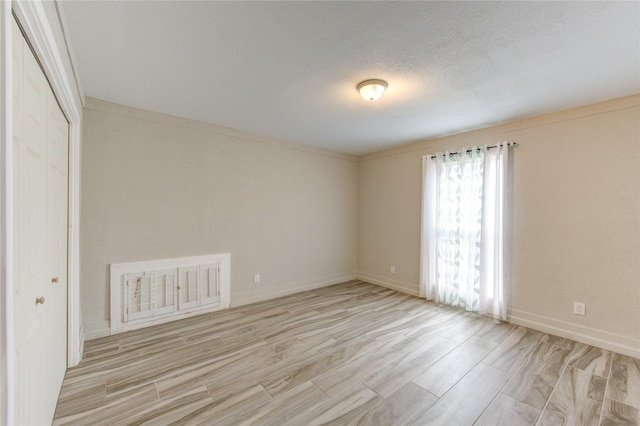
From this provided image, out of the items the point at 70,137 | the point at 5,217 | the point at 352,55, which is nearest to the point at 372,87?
the point at 352,55

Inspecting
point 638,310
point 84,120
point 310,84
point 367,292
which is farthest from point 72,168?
point 638,310

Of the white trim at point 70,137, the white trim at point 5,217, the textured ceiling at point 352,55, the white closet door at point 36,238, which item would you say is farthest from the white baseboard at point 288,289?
the white trim at point 5,217

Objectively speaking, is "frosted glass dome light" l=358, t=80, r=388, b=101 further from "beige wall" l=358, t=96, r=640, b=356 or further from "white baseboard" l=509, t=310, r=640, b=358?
"white baseboard" l=509, t=310, r=640, b=358

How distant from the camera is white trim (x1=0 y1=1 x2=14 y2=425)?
803 millimetres

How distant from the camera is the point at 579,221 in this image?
2793 millimetres

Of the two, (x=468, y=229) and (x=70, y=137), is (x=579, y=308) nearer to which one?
(x=468, y=229)

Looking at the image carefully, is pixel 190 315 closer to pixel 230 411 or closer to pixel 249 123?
pixel 230 411

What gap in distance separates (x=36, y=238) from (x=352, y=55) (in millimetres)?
2122

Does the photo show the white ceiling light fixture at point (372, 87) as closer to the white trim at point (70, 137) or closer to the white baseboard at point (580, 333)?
the white trim at point (70, 137)

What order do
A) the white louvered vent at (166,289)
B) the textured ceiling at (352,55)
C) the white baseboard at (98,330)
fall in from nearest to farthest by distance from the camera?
the textured ceiling at (352,55) < the white baseboard at (98,330) < the white louvered vent at (166,289)

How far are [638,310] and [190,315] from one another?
14.8 ft

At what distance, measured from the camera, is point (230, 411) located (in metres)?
1.78

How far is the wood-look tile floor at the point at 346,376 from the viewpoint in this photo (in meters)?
1.75

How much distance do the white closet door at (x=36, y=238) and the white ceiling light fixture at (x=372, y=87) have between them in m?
2.01
